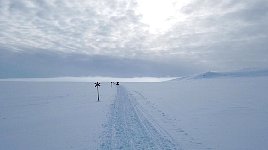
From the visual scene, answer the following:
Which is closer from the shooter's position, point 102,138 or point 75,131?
point 102,138

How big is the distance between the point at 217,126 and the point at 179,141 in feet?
12.9

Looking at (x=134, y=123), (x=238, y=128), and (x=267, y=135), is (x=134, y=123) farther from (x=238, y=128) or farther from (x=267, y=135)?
(x=267, y=135)

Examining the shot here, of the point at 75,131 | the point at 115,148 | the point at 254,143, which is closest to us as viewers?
the point at 115,148

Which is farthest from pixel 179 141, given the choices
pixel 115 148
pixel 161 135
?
pixel 115 148

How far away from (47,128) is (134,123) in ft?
14.9

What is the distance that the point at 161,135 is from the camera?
11.5m

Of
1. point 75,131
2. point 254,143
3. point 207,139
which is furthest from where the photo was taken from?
point 75,131

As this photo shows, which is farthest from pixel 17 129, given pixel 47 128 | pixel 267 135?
pixel 267 135

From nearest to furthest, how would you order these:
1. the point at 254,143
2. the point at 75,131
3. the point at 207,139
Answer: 1. the point at 254,143
2. the point at 207,139
3. the point at 75,131

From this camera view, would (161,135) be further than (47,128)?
No

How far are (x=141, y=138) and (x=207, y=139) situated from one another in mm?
2796

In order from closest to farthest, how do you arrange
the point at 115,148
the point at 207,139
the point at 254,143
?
the point at 115,148 → the point at 254,143 → the point at 207,139

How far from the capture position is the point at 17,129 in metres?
13.9

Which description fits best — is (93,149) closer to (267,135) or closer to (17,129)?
A: (17,129)
